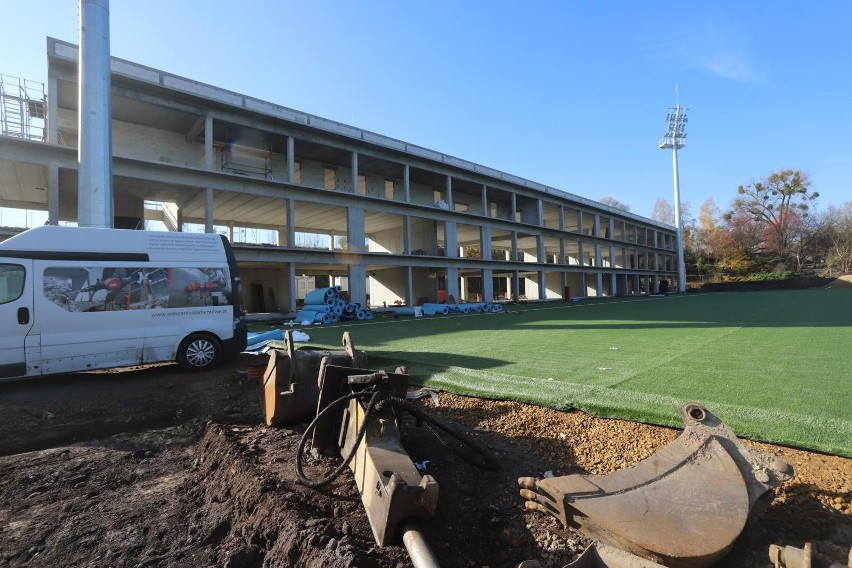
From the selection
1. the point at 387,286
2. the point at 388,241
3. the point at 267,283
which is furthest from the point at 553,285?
the point at 267,283

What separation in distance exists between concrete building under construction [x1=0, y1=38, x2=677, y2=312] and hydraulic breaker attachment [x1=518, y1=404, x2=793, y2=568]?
64.2 ft

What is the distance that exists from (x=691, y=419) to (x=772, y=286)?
219ft

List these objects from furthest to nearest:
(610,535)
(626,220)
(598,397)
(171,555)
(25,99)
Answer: (626,220), (25,99), (598,397), (171,555), (610,535)

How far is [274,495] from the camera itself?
2674 millimetres

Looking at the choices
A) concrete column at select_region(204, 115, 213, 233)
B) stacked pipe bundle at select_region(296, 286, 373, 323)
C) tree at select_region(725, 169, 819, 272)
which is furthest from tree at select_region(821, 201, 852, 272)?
concrete column at select_region(204, 115, 213, 233)

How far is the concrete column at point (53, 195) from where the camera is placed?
15.1m

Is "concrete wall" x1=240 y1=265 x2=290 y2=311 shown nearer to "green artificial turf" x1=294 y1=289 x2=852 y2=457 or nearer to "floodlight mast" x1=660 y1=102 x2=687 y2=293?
"green artificial turf" x1=294 y1=289 x2=852 y2=457

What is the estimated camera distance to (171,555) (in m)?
2.27

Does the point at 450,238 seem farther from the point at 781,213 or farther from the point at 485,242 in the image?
the point at 781,213

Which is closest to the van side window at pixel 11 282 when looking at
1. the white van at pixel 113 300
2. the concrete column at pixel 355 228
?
the white van at pixel 113 300

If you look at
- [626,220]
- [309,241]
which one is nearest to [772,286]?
[626,220]

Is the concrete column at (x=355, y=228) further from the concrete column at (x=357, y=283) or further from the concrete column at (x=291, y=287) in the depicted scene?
the concrete column at (x=291, y=287)

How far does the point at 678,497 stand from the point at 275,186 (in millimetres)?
22095

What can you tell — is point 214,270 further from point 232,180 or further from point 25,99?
point 25,99
